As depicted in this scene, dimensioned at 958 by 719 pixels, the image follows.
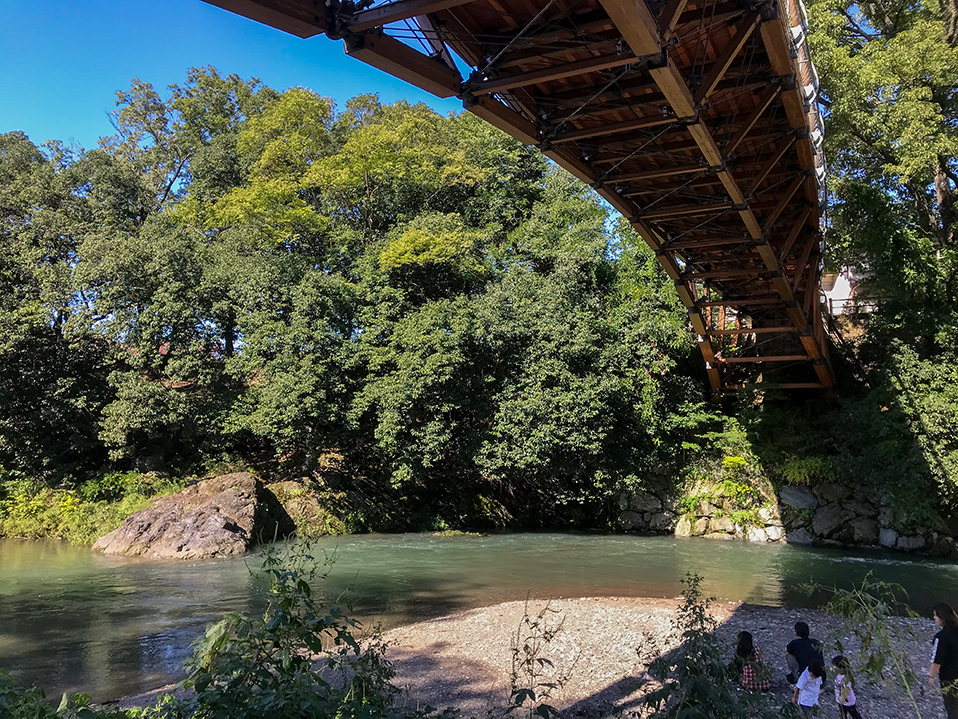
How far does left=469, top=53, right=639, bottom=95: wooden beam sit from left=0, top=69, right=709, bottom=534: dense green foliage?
12.4 meters

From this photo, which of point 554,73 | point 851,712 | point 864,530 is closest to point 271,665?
point 851,712

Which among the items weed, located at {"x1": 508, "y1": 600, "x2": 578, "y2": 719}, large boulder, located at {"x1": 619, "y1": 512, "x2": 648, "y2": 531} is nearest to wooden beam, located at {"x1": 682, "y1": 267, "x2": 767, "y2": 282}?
weed, located at {"x1": 508, "y1": 600, "x2": 578, "y2": 719}

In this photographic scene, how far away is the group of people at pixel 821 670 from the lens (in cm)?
437

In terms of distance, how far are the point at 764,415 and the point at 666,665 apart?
1895 centimetres

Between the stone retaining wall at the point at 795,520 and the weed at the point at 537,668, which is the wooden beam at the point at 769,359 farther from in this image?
the weed at the point at 537,668

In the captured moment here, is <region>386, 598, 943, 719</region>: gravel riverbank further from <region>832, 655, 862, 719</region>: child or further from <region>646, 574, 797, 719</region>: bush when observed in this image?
<region>646, 574, 797, 719</region>: bush

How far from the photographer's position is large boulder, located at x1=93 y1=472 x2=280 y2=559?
1495cm

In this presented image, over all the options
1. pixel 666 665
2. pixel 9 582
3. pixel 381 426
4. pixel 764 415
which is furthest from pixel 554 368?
pixel 666 665

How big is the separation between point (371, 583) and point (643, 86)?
31.3 ft

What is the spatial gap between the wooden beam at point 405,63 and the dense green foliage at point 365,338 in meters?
12.6

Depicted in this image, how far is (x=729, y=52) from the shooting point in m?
6.57

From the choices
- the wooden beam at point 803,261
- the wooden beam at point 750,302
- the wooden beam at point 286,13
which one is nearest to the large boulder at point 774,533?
the wooden beam at point 750,302

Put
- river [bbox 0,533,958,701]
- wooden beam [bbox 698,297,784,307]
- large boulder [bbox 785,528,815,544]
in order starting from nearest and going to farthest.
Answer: river [bbox 0,533,958,701]
wooden beam [bbox 698,297,784,307]
large boulder [bbox 785,528,815,544]

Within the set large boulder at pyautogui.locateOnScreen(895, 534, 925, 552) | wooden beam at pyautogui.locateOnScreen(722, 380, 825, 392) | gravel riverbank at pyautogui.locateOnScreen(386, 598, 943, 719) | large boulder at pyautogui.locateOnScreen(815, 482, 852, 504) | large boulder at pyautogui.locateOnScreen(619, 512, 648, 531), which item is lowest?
gravel riverbank at pyautogui.locateOnScreen(386, 598, 943, 719)
